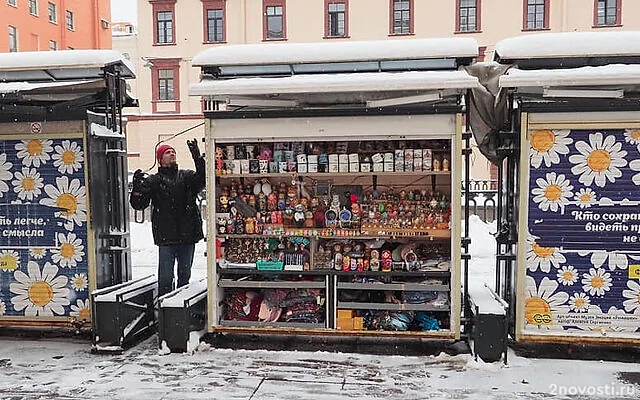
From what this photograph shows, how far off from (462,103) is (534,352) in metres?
2.47

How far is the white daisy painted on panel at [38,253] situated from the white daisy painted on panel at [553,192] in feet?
16.2

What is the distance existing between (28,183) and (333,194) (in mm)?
3162

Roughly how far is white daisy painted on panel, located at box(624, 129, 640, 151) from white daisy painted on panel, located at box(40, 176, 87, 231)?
5.22 metres

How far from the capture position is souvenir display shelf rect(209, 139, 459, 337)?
5680 millimetres

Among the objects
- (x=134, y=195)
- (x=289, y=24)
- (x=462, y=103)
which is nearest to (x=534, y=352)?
(x=462, y=103)

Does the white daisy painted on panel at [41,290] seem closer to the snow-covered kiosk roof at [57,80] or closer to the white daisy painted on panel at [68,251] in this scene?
the white daisy painted on panel at [68,251]

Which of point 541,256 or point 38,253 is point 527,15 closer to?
point 541,256

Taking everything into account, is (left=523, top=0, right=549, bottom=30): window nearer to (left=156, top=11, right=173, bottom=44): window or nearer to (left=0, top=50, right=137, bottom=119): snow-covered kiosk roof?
(left=156, top=11, right=173, bottom=44): window

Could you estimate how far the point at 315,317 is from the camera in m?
5.90

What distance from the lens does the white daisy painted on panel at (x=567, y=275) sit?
537cm

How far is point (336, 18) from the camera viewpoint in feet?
95.0

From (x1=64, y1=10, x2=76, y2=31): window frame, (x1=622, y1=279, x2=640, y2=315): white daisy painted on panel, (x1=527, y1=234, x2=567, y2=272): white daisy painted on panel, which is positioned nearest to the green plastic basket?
(x1=527, y1=234, x2=567, y2=272): white daisy painted on panel

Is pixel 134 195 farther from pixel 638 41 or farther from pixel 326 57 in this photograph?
pixel 638 41

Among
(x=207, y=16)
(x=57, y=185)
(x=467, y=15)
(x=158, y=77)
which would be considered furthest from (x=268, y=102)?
(x=207, y=16)
